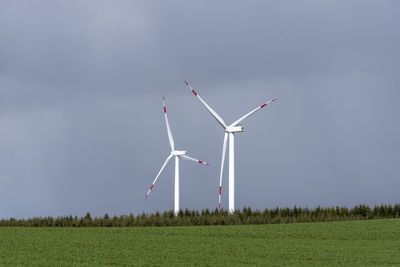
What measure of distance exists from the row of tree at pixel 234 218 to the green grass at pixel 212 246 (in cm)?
629

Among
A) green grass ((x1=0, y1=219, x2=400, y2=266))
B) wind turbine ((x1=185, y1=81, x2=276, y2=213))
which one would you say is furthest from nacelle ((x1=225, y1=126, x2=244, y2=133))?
green grass ((x1=0, y1=219, x2=400, y2=266))

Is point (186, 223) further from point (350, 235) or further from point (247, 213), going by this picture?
point (350, 235)

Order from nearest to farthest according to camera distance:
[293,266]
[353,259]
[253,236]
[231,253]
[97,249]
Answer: [293,266], [353,259], [231,253], [97,249], [253,236]

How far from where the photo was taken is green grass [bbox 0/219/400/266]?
2041cm

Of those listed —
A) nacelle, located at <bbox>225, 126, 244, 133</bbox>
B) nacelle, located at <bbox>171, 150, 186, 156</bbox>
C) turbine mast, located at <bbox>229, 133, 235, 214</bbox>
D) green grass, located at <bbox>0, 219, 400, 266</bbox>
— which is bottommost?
green grass, located at <bbox>0, 219, 400, 266</bbox>

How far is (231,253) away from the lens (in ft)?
73.0

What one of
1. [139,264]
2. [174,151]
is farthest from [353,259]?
[174,151]

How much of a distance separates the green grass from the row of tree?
6.29 meters

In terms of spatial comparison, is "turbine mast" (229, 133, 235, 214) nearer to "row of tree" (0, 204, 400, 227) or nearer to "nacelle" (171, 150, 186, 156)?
"row of tree" (0, 204, 400, 227)

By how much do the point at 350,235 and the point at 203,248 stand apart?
900 centimetres

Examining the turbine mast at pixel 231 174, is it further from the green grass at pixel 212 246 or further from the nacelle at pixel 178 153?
the green grass at pixel 212 246

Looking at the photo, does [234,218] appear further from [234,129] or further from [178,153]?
[178,153]

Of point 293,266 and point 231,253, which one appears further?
point 231,253

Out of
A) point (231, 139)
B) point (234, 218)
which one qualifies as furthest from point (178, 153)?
point (234, 218)
